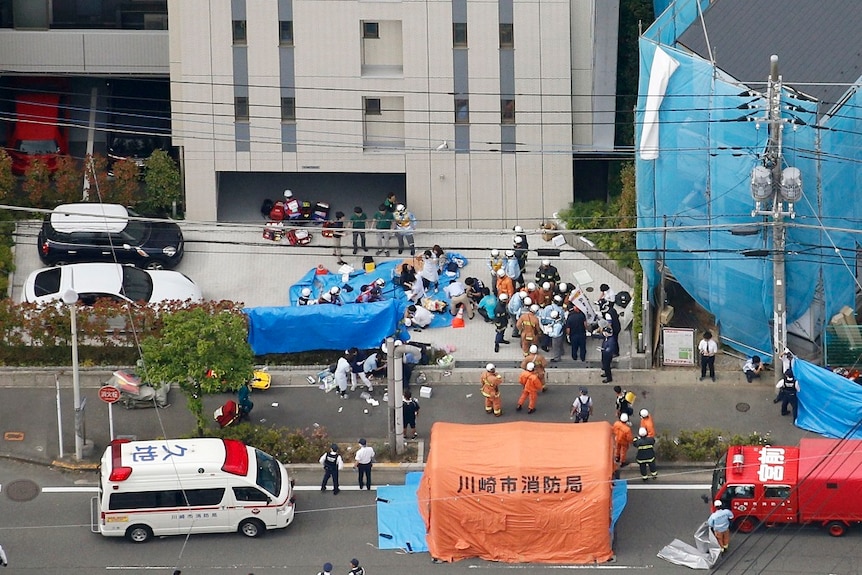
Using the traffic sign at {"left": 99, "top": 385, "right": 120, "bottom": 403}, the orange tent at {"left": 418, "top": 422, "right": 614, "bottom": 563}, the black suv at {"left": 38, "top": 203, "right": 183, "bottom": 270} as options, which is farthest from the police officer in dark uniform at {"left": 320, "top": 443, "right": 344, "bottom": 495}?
the black suv at {"left": 38, "top": 203, "right": 183, "bottom": 270}

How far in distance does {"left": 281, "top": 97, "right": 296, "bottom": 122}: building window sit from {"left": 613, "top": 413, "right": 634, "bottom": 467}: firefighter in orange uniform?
15.2m

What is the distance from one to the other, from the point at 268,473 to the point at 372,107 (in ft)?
50.6

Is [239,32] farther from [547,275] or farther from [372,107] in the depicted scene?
[547,275]

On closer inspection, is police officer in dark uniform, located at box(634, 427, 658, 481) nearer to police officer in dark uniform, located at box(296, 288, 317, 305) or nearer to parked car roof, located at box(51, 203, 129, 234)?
police officer in dark uniform, located at box(296, 288, 317, 305)

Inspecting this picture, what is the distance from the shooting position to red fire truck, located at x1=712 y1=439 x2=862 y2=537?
47.2 meters

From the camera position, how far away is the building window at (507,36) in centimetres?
6028

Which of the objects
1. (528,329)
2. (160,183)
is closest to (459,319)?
(528,329)

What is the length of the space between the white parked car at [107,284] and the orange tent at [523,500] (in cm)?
1160

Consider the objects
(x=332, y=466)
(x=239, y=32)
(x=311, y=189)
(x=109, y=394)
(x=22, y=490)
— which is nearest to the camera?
(x=332, y=466)

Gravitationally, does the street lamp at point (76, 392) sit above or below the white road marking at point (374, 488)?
above

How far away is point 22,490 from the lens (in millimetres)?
50656

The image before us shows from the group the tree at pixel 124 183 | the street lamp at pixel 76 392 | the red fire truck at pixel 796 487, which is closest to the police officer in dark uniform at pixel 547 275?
the red fire truck at pixel 796 487

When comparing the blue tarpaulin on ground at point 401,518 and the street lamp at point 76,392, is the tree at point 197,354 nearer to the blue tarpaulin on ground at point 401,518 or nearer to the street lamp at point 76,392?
the street lamp at point 76,392

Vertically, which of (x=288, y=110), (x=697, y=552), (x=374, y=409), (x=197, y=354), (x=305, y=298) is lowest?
(x=697, y=552)
